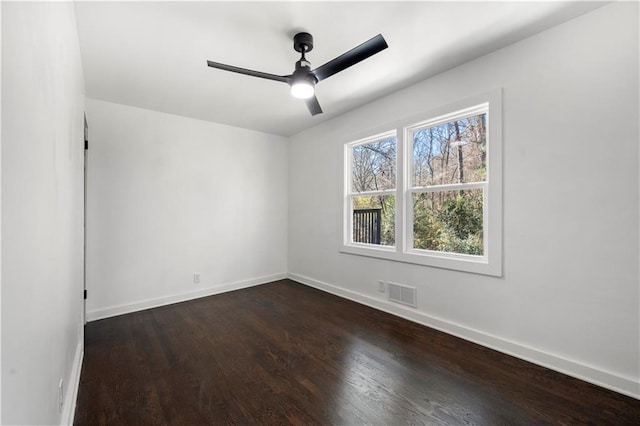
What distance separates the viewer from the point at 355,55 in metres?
1.98

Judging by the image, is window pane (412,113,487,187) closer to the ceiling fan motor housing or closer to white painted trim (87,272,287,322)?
the ceiling fan motor housing

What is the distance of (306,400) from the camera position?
6.28 ft

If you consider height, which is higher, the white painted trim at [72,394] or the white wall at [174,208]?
the white wall at [174,208]

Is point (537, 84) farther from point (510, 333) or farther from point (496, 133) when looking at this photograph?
point (510, 333)

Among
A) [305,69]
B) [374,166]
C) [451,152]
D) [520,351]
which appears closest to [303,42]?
[305,69]

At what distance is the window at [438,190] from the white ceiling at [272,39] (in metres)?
0.54

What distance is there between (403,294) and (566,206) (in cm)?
177

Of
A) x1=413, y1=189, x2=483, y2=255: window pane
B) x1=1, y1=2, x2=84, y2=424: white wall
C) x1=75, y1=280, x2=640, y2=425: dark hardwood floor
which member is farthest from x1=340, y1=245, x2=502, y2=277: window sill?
x1=1, y1=2, x2=84, y2=424: white wall

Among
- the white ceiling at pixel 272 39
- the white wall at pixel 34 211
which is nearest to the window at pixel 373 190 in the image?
the white ceiling at pixel 272 39

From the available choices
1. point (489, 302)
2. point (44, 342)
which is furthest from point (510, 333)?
point (44, 342)

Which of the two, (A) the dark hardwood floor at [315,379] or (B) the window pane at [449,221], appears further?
(B) the window pane at [449,221]

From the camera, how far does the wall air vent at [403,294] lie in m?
3.22

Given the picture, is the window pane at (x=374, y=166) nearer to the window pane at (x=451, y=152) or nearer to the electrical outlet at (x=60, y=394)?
the window pane at (x=451, y=152)

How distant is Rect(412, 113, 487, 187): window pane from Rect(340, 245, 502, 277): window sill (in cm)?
79
